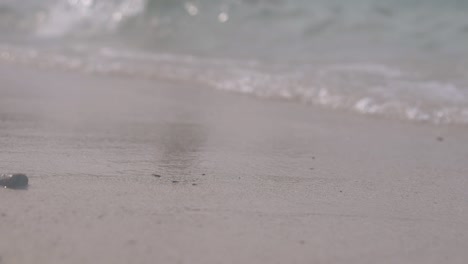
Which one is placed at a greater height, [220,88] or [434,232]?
[220,88]

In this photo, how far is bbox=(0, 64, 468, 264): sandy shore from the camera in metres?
1.30

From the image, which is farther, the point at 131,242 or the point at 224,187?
the point at 224,187

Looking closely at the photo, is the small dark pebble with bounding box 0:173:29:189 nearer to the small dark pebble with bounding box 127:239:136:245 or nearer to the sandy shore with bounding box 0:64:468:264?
the sandy shore with bounding box 0:64:468:264

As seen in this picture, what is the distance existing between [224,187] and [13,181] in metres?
0.60

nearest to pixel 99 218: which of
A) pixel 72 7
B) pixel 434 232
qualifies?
pixel 434 232

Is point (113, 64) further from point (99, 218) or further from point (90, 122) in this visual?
point (99, 218)

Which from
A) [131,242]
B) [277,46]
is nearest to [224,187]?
[131,242]

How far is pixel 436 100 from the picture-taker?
3.45m

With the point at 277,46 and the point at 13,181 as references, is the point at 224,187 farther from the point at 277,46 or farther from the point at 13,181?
the point at 277,46

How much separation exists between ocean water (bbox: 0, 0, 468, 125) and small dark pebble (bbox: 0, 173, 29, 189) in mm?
2183

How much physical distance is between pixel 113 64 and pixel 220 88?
4.41 feet

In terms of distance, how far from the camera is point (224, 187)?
1753 millimetres

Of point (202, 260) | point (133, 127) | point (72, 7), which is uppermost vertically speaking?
point (72, 7)

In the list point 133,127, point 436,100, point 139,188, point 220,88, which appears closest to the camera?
point 139,188
